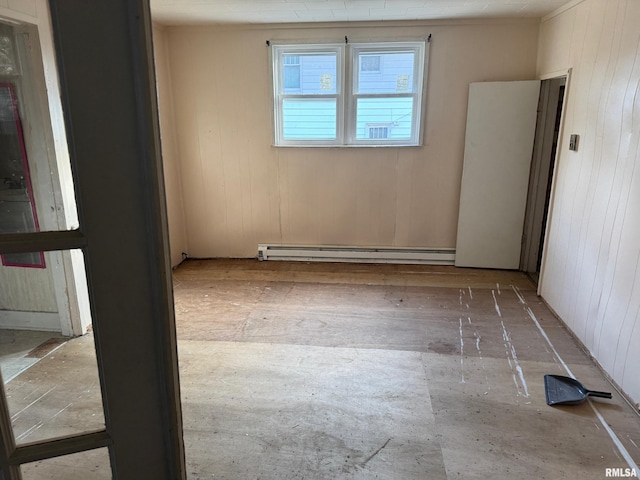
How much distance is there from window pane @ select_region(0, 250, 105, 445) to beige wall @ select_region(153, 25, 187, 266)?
6.27 ft

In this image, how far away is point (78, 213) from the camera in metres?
0.65

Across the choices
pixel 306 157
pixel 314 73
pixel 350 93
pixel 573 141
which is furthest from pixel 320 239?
pixel 573 141

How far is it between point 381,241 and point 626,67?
8.94ft

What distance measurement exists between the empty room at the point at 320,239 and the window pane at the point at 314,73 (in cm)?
2

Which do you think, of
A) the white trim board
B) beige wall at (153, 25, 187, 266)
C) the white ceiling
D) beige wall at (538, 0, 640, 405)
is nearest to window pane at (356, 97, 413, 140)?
the white ceiling

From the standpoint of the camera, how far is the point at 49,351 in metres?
2.70

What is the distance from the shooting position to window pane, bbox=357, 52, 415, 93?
4.33 metres

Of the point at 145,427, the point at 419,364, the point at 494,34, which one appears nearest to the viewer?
the point at 145,427

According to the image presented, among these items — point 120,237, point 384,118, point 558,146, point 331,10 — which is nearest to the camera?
point 120,237

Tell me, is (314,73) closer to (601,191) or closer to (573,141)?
(573,141)

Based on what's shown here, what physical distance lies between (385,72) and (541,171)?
6.18ft

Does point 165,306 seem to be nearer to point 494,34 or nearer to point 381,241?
point 381,241

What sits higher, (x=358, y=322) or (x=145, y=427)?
(x=145, y=427)

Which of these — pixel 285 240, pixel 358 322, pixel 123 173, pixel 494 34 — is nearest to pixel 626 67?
pixel 494 34
